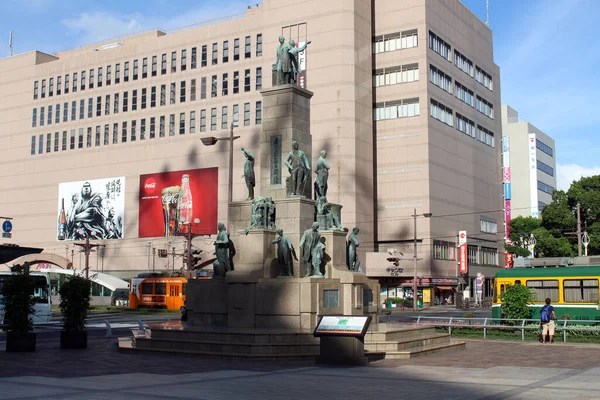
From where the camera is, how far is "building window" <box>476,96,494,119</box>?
92188 millimetres

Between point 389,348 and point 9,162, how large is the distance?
91976mm

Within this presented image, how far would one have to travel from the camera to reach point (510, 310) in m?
32.1

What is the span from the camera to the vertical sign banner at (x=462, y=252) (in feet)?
263

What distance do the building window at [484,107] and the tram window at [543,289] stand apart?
58946 mm

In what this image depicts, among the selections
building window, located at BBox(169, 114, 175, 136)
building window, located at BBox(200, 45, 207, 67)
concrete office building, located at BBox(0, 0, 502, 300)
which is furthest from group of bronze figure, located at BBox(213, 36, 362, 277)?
building window, located at BBox(169, 114, 175, 136)

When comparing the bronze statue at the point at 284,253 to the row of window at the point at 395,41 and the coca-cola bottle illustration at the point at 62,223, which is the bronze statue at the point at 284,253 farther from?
the coca-cola bottle illustration at the point at 62,223

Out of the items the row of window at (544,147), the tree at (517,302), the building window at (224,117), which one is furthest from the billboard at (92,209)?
the row of window at (544,147)

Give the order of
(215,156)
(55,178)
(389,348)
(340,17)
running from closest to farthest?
(389,348), (340,17), (215,156), (55,178)

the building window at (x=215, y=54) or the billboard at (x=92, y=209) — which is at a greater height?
the building window at (x=215, y=54)

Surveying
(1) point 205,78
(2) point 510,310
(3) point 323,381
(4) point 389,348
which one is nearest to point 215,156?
(1) point 205,78

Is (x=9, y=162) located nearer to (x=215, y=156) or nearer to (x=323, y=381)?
(x=215, y=156)

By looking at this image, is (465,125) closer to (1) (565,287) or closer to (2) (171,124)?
(2) (171,124)

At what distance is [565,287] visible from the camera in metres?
34.4

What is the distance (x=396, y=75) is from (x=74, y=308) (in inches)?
2390
